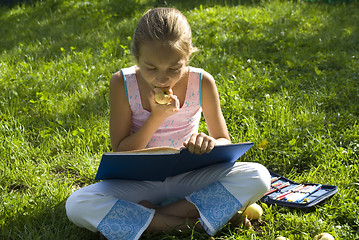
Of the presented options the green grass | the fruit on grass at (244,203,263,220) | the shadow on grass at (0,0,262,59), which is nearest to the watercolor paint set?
the green grass

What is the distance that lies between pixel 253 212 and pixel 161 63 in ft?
2.88

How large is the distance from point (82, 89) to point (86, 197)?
1.84 m

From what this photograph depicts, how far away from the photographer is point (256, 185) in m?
2.29

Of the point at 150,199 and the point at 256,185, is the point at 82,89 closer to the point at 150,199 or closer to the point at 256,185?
the point at 150,199

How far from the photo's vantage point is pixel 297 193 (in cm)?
252

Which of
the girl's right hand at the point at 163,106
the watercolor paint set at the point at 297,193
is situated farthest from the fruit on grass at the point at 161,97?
the watercolor paint set at the point at 297,193

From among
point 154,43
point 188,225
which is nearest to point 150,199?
point 188,225

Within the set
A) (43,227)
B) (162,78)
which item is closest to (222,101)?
(162,78)

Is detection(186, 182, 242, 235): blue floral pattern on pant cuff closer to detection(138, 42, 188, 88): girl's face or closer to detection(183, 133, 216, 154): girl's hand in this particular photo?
detection(183, 133, 216, 154): girl's hand

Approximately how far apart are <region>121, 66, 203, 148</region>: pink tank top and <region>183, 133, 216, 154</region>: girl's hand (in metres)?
0.46

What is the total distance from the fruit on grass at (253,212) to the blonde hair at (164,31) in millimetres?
835

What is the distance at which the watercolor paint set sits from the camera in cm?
242

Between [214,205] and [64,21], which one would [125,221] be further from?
[64,21]

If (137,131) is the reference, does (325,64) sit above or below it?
below
